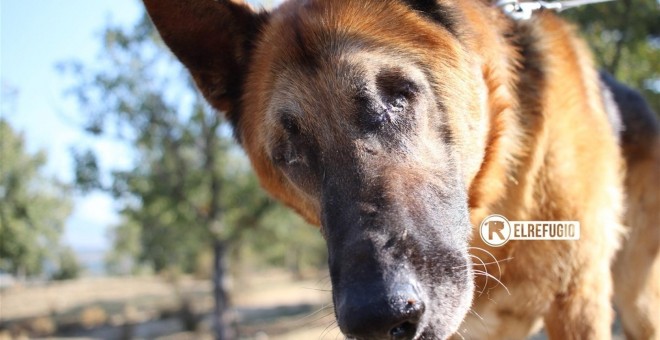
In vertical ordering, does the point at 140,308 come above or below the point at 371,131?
below

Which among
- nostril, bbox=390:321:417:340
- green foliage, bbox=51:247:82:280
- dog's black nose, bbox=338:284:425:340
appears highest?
dog's black nose, bbox=338:284:425:340

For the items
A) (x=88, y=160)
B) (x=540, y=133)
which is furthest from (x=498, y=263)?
(x=88, y=160)

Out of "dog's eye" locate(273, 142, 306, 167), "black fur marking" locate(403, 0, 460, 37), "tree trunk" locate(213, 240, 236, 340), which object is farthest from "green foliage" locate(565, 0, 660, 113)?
"tree trunk" locate(213, 240, 236, 340)

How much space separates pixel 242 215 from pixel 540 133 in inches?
653

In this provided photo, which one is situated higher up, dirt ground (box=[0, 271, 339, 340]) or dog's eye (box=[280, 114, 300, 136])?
dog's eye (box=[280, 114, 300, 136])

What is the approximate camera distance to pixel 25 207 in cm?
2248

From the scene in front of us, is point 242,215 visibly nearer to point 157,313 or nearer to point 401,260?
point 157,313

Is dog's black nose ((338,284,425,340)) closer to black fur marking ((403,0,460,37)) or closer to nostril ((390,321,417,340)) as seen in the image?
nostril ((390,321,417,340))

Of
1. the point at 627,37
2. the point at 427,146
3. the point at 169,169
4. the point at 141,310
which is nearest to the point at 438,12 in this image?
the point at 427,146

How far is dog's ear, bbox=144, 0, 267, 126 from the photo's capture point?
2.91m

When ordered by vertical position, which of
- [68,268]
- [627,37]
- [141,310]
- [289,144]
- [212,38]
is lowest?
[141,310]

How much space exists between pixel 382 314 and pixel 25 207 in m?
24.4

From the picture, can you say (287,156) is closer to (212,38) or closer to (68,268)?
(212,38)

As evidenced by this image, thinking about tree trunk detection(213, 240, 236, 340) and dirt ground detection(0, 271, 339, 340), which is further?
dirt ground detection(0, 271, 339, 340)
